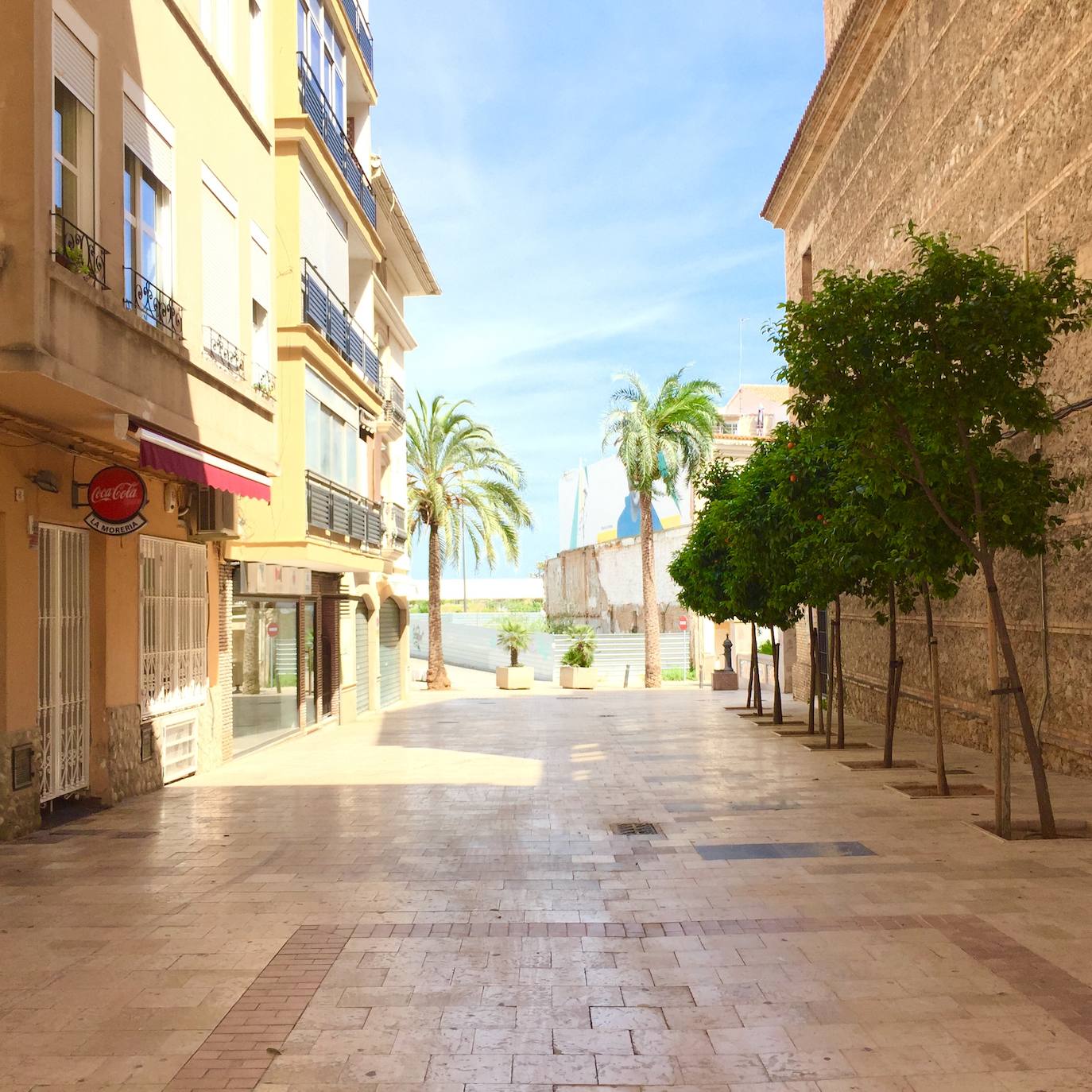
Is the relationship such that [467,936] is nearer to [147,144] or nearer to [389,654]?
[147,144]

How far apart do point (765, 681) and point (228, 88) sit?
2564cm

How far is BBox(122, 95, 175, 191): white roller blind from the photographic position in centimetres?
1076

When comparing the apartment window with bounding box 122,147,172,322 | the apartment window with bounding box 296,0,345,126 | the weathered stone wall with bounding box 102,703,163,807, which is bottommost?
the weathered stone wall with bounding box 102,703,163,807

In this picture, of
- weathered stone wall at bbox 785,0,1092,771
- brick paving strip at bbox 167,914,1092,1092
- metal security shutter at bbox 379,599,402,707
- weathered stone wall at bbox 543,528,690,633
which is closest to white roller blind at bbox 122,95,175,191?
brick paving strip at bbox 167,914,1092,1092

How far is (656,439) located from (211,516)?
74.8 ft

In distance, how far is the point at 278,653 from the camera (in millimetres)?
18844

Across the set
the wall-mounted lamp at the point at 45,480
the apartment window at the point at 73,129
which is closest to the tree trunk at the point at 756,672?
the wall-mounted lamp at the point at 45,480

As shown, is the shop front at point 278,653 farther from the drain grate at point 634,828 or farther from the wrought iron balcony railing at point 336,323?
the drain grate at point 634,828

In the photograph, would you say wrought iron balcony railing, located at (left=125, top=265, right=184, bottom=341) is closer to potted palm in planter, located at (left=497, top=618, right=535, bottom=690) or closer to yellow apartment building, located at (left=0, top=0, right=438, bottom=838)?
yellow apartment building, located at (left=0, top=0, right=438, bottom=838)

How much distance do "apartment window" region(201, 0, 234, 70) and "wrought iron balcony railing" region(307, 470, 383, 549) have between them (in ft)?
19.1

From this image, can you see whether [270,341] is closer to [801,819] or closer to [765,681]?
[801,819]

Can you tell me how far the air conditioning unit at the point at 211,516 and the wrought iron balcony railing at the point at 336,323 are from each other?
363 centimetres

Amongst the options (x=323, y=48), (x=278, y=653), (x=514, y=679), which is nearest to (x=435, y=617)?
(x=514, y=679)

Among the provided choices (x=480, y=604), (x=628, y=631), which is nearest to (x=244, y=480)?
(x=628, y=631)
